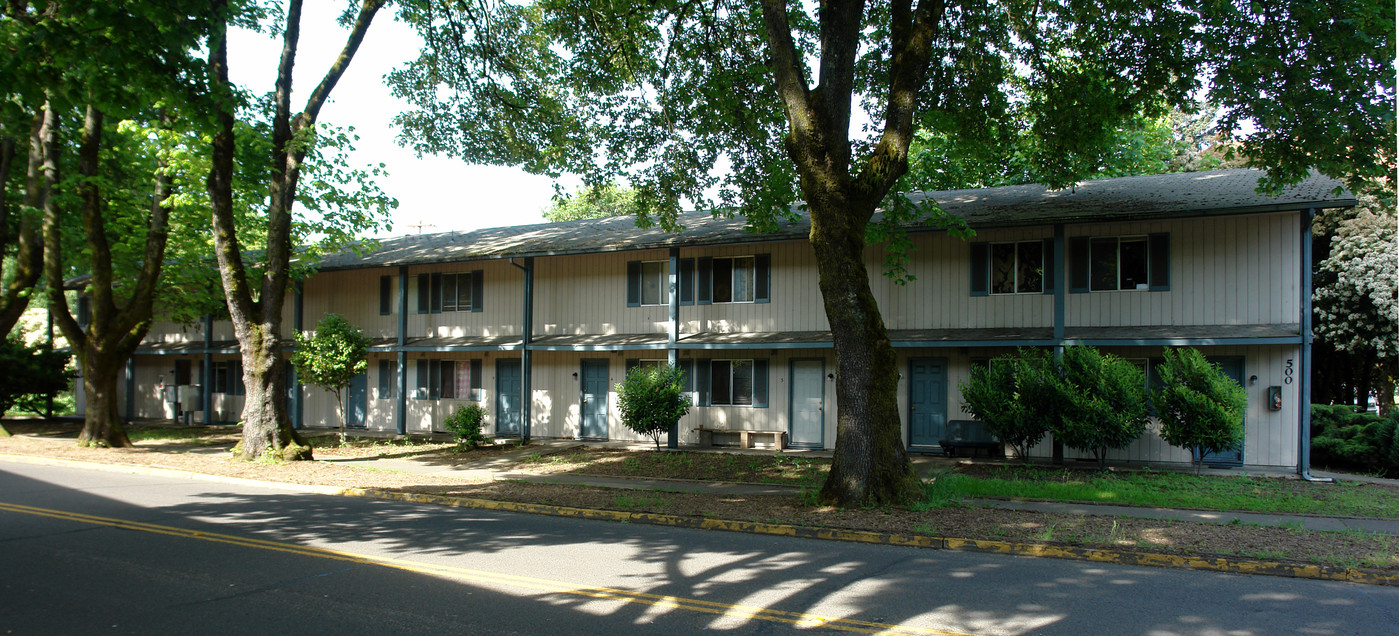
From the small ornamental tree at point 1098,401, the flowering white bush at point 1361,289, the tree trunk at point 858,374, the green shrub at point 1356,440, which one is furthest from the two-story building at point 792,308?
the flowering white bush at point 1361,289

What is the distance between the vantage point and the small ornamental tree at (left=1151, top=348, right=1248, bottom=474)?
13797mm

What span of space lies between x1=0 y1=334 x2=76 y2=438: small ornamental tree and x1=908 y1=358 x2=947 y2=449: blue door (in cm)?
2777

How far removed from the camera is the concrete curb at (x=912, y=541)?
7.61 m

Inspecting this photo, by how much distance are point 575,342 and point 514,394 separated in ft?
10.3

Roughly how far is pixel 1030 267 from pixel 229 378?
25935 millimetres

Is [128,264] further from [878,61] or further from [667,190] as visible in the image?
[878,61]

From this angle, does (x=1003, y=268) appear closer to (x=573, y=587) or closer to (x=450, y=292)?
(x=573, y=587)

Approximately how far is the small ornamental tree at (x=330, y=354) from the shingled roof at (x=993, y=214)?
9.22ft

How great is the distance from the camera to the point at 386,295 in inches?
967

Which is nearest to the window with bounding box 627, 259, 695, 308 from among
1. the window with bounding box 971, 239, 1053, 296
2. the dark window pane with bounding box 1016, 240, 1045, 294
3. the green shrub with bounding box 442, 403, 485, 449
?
the green shrub with bounding box 442, 403, 485, 449

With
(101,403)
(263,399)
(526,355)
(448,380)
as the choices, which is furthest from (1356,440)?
(101,403)

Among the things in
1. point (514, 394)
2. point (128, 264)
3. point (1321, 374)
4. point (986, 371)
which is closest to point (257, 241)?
point (128, 264)

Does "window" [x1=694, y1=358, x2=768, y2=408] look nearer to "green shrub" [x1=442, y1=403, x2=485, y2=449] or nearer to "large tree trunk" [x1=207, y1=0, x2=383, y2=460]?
"green shrub" [x1=442, y1=403, x2=485, y2=449]

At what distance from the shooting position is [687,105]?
15898mm
